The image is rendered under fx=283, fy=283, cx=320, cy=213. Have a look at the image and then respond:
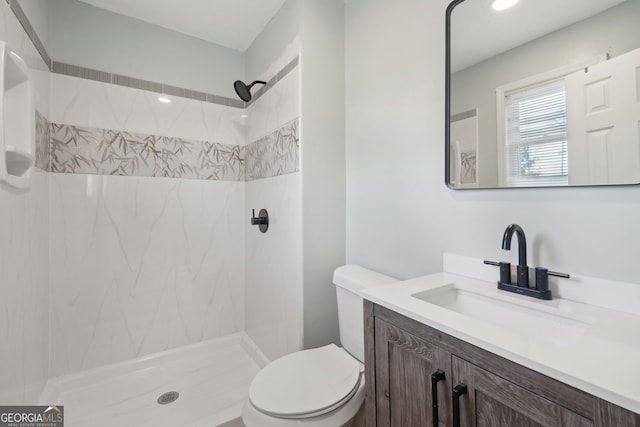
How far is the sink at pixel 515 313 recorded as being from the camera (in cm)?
77

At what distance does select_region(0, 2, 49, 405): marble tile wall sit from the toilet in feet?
3.28

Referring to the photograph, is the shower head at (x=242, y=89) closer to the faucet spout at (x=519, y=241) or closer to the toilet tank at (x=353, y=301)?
the toilet tank at (x=353, y=301)

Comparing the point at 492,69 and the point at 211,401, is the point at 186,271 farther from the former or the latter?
the point at 492,69

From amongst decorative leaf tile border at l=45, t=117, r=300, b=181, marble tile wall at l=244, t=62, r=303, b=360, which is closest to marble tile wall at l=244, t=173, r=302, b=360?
marble tile wall at l=244, t=62, r=303, b=360

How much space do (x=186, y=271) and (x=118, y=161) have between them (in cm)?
87

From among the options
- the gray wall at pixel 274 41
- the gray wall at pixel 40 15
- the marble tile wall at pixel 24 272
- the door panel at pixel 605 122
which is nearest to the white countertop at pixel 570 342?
the door panel at pixel 605 122

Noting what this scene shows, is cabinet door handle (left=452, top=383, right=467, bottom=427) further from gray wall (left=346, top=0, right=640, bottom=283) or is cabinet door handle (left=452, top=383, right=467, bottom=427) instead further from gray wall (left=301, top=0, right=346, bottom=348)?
gray wall (left=301, top=0, right=346, bottom=348)

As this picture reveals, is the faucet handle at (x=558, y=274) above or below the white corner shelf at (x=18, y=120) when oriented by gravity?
below

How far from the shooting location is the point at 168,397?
166 centimetres

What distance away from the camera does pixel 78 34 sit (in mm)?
1755

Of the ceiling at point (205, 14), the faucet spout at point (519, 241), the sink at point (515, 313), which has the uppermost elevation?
the ceiling at point (205, 14)

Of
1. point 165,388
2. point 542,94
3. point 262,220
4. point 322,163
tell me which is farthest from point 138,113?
point 542,94

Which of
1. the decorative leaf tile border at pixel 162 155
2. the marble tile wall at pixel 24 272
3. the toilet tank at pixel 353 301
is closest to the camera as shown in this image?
the marble tile wall at pixel 24 272

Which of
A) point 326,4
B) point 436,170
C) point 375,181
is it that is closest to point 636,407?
point 436,170
